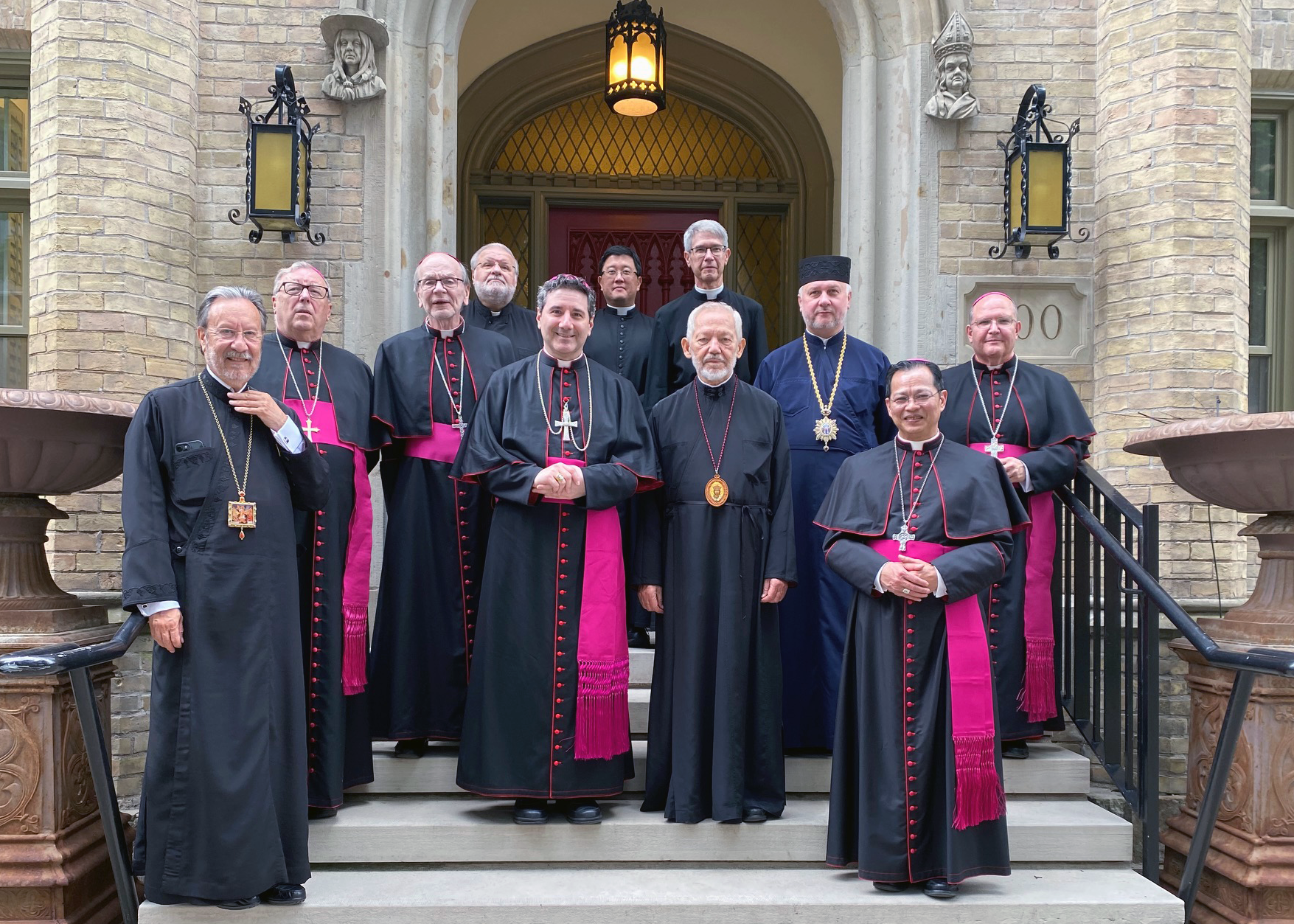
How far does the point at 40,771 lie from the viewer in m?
3.96

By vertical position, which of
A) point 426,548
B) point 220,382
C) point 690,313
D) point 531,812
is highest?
point 690,313

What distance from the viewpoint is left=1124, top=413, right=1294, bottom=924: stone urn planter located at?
4027mm

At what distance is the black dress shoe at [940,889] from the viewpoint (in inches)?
145

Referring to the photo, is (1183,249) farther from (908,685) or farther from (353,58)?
(353,58)

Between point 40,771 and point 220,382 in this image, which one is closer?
point 220,382

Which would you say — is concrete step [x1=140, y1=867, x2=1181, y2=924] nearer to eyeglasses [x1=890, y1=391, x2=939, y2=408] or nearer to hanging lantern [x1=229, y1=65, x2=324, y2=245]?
eyeglasses [x1=890, y1=391, x2=939, y2=408]

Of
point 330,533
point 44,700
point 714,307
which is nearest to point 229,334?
point 330,533

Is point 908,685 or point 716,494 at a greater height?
point 716,494

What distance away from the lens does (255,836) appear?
3.44m

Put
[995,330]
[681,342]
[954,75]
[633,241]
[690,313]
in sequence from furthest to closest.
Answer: [633,241]
[954,75]
[681,342]
[690,313]
[995,330]

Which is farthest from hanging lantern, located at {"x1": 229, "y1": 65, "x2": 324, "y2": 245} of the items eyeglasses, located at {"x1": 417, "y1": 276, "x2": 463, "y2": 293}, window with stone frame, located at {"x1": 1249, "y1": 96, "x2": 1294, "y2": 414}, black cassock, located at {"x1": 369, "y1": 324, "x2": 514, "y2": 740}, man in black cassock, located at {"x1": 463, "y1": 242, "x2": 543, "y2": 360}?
window with stone frame, located at {"x1": 1249, "y1": 96, "x2": 1294, "y2": 414}

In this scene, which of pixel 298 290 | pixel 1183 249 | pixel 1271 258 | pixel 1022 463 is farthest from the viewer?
pixel 1271 258

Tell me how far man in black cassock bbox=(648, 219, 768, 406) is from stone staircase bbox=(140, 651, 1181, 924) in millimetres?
1713

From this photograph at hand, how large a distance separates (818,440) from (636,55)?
3309 millimetres
